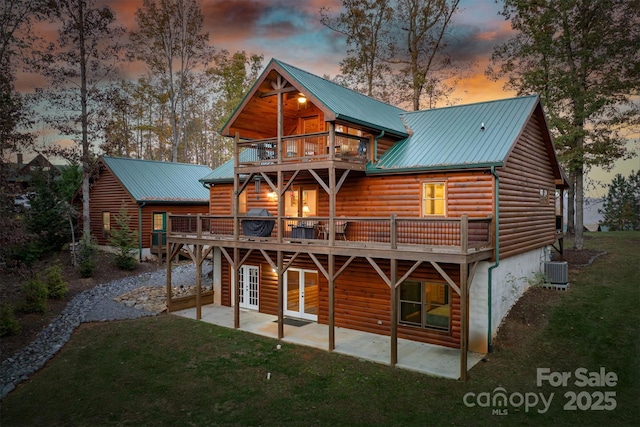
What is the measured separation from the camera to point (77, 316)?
50.0 ft

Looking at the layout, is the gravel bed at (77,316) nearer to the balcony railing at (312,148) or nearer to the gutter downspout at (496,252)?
the balcony railing at (312,148)

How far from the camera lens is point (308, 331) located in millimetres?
14047

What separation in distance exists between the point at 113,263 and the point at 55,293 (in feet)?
20.1

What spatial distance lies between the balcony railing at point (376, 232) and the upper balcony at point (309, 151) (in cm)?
186

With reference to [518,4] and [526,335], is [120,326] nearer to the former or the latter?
[526,335]

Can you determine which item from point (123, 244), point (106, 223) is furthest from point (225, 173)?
point (106, 223)

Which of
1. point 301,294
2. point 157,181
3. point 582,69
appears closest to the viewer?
point 301,294

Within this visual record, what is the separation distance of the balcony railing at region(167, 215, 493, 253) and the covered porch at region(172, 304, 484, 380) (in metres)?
3.13

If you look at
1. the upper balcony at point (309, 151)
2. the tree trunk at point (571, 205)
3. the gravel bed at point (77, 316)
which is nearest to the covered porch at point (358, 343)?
the gravel bed at point (77, 316)

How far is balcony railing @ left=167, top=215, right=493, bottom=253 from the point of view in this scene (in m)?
11.1

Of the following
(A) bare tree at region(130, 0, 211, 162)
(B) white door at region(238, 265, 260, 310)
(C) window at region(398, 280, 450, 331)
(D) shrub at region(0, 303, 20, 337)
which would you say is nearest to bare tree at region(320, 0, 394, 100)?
(A) bare tree at region(130, 0, 211, 162)

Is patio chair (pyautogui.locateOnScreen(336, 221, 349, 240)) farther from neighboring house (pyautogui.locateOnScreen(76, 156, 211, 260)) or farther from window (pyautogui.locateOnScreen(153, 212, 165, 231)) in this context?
window (pyautogui.locateOnScreen(153, 212, 165, 231))

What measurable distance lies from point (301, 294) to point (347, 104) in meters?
7.40

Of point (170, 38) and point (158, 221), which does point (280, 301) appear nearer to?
point (158, 221)
